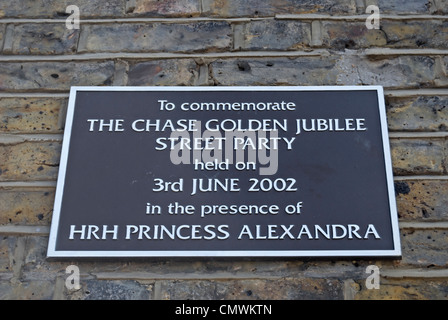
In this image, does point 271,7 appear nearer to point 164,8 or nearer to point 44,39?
point 164,8

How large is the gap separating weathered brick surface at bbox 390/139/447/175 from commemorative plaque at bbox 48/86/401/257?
76 millimetres

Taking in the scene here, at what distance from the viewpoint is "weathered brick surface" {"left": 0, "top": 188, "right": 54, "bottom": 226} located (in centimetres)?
249

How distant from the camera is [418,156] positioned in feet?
8.46

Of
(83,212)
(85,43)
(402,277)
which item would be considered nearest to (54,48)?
(85,43)

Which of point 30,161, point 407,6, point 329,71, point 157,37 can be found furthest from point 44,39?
point 407,6

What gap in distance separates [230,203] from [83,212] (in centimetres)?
54

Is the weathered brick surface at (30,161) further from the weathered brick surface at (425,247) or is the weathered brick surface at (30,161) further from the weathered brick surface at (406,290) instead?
the weathered brick surface at (425,247)

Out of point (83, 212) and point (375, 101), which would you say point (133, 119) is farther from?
point (375, 101)

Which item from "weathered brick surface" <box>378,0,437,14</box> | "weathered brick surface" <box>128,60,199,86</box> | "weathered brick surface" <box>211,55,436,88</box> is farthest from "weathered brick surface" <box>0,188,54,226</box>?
"weathered brick surface" <box>378,0,437,14</box>

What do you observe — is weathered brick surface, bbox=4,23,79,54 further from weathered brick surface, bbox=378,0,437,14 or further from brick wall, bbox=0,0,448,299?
weathered brick surface, bbox=378,0,437,14

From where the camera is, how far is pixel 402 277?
7.72 ft

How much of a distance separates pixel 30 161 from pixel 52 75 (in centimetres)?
42

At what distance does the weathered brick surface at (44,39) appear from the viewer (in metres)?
2.88

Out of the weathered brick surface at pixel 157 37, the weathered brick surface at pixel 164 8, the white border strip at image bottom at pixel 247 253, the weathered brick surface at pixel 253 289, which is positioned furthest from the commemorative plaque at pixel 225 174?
the weathered brick surface at pixel 164 8
